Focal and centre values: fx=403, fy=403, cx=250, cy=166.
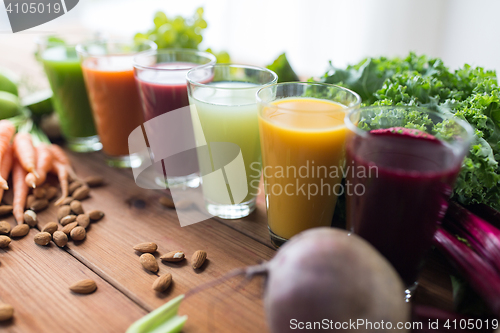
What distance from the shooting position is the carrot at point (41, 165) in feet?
4.29

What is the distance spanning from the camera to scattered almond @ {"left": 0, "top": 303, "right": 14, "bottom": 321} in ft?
2.70

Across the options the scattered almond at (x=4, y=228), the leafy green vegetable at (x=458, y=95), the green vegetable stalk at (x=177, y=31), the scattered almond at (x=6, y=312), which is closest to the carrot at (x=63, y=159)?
the scattered almond at (x=4, y=228)

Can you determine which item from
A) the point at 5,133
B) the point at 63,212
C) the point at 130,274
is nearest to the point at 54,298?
the point at 130,274

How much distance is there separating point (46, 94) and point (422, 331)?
1.68 meters

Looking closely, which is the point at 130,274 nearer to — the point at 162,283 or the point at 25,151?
the point at 162,283

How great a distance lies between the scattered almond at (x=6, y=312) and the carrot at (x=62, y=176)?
47 centimetres

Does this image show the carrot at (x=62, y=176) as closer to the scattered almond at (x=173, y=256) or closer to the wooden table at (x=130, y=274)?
the wooden table at (x=130, y=274)

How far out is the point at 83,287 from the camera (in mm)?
908

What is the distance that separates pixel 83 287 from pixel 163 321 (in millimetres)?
224

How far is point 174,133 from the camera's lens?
128cm

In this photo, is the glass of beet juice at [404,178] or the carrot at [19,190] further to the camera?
the carrot at [19,190]

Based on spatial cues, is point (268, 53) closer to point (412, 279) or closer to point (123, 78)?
point (123, 78)

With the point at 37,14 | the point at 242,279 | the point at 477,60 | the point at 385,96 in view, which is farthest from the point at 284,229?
the point at 477,60

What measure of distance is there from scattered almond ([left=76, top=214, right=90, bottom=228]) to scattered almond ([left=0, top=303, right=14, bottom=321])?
1.11 feet
